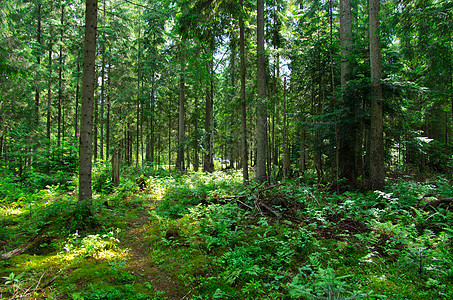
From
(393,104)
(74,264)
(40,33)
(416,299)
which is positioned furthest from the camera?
(40,33)

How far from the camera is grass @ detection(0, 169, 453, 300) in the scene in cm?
296

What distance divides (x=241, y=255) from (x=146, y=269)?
1.68 metres

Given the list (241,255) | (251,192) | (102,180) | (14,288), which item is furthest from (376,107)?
(102,180)

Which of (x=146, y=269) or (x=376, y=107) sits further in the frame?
(x=376, y=107)

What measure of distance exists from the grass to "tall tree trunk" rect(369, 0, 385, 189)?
1.61 meters

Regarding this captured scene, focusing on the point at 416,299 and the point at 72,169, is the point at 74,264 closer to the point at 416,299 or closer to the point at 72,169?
the point at 416,299

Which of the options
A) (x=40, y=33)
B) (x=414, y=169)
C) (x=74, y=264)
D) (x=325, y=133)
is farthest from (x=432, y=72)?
(x=40, y=33)

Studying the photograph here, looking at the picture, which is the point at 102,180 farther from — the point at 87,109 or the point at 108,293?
the point at 108,293

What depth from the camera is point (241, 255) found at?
4.02 meters

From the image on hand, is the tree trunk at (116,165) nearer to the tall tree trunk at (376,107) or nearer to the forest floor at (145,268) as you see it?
the forest floor at (145,268)

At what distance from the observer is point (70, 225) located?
5.26 metres

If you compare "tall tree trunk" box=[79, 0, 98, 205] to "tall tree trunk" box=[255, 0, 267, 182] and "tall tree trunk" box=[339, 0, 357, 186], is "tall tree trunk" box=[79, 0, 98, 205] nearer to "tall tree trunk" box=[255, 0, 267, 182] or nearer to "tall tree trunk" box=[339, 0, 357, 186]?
"tall tree trunk" box=[255, 0, 267, 182]

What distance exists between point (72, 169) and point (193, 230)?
32.9 feet

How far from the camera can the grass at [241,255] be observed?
117 inches
